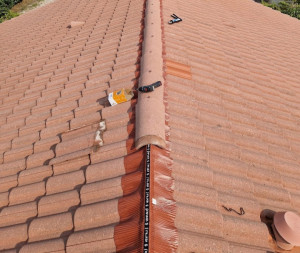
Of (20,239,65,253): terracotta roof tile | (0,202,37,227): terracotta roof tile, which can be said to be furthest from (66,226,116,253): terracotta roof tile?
(0,202,37,227): terracotta roof tile

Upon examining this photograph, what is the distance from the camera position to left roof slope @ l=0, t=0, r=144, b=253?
2.35m

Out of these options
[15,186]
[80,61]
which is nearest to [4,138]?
→ [15,186]

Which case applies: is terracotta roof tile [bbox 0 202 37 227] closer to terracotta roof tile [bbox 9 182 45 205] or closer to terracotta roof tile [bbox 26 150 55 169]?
terracotta roof tile [bbox 9 182 45 205]

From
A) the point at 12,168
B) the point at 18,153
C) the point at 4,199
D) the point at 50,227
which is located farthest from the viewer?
the point at 18,153

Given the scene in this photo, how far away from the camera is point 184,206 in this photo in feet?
7.48

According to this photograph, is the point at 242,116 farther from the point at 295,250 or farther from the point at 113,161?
the point at 113,161

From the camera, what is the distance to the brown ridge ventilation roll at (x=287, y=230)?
2.26 metres

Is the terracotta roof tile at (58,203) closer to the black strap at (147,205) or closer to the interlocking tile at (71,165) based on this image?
the interlocking tile at (71,165)

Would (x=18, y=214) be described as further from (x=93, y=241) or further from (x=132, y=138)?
(x=132, y=138)

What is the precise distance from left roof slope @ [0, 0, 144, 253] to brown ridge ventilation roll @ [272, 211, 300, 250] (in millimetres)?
1455

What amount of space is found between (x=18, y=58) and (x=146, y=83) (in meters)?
4.67

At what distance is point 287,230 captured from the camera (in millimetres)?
2273

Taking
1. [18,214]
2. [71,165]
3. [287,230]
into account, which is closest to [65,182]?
[71,165]

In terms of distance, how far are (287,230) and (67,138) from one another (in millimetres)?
2750
